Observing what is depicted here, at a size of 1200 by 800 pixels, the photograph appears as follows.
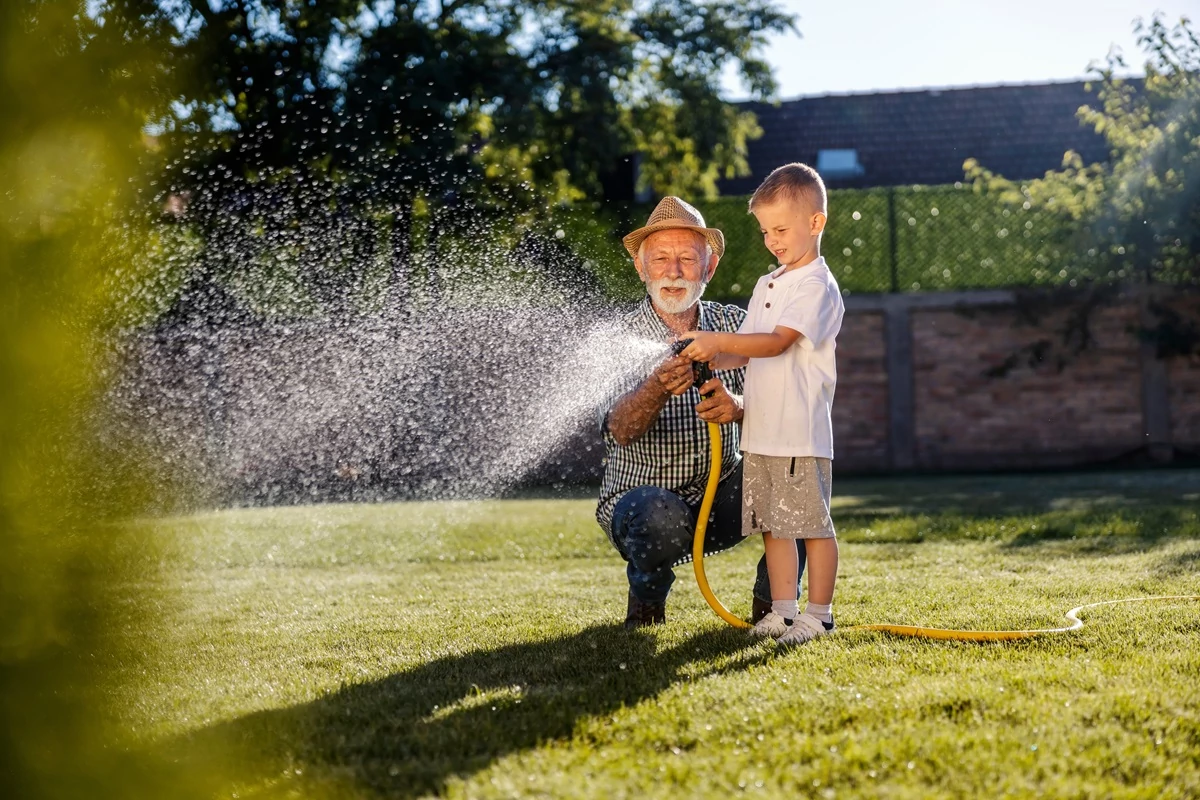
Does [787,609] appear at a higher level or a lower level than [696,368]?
lower

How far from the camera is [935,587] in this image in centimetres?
450

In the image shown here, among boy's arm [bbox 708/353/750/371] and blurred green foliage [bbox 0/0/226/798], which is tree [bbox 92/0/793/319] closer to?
blurred green foliage [bbox 0/0/226/798]

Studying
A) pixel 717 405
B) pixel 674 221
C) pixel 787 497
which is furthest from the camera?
pixel 674 221

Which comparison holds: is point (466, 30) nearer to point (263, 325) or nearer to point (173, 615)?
point (263, 325)

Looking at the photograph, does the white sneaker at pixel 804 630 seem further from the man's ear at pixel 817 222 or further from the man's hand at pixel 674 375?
the man's ear at pixel 817 222

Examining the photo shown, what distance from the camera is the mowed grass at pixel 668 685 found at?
2117 mm

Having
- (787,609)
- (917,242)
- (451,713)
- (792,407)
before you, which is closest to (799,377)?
(792,407)

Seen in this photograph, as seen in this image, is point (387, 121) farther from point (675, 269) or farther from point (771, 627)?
point (771, 627)

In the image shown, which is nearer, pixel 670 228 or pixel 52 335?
pixel 52 335

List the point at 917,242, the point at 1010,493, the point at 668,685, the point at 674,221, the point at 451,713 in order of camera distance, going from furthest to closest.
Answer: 1. the point at 917,242
2. the point at 1010,493
3. the point at 674,221
4. the point at 668,685
5. the point at 451,713

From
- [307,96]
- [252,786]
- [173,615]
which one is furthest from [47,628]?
[307,96]

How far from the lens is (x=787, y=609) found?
11.1 ft

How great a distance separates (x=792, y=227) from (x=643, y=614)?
1230 millimetres

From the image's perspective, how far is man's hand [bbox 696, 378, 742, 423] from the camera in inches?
135
